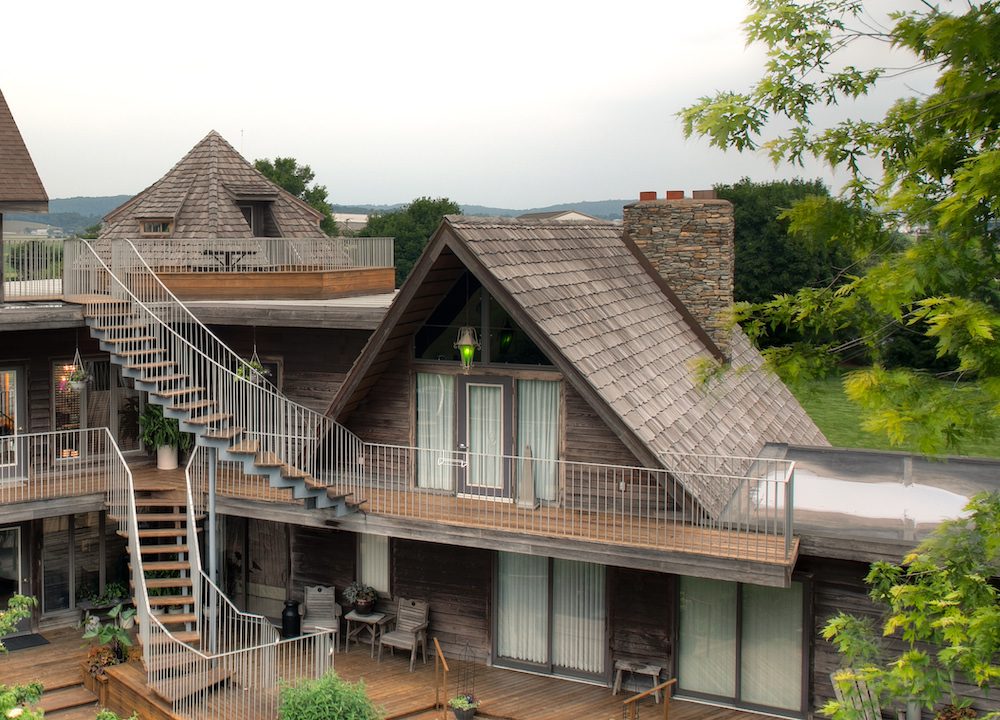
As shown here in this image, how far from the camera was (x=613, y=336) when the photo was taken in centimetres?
1700

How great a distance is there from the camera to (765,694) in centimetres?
1557

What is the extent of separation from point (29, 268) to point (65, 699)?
23.7ft

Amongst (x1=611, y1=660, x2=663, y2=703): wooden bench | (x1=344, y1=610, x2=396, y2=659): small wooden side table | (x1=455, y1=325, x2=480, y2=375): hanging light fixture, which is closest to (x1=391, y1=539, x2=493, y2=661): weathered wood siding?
(x1=344, y1=610, x2=396, y2=659): small wooden side table

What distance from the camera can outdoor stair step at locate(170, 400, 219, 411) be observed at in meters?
16.8

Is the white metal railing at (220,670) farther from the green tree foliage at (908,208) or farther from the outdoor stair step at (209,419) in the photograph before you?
the green tree foliage at (908,208)

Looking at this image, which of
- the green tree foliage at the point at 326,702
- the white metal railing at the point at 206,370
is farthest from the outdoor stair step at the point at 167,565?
the green tree foliage at the point at 326,702

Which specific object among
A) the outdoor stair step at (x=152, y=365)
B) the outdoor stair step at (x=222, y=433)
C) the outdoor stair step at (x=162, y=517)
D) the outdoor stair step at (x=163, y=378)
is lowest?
the outdoor stair step at (x=162, y=517)

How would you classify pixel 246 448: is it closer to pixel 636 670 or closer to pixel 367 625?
pixel 367 625

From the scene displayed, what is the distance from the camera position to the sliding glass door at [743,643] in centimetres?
1537

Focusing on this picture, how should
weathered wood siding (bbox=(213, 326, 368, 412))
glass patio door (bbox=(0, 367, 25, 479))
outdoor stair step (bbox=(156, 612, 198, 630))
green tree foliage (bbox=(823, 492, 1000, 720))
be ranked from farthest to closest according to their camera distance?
weathered wood siding (bbox=(213, 326, 368, 412)), glass patio door (bbox=(0, 367, 25, 479)), outdoor stair step (bbox=(156, 612, 198, 630)), green tree foliage (bbox=(823, 492, 1000, 720))

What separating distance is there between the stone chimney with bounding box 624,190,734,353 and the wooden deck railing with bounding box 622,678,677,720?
730 centimetres

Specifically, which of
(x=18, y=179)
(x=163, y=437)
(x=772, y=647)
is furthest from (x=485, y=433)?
(x=18, y=179)

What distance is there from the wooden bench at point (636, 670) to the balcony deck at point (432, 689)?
156 mm

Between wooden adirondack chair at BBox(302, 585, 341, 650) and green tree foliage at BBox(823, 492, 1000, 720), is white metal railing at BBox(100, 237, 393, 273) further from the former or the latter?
green tree foliage at BBox(823, 492, 1000, 720)
